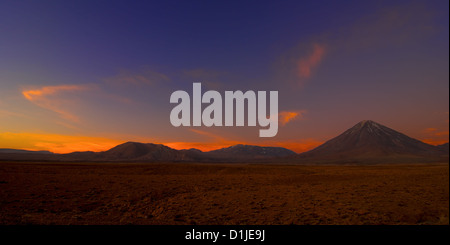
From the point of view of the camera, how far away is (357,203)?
15.0m

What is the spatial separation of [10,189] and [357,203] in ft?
84.1

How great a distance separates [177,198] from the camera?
1731 cm
